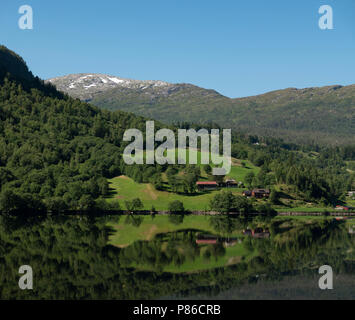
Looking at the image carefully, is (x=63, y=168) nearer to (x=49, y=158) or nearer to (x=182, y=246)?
(x=49, y=158)

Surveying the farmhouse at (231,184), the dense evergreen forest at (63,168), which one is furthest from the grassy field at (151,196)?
the farmhouse at (231,184)

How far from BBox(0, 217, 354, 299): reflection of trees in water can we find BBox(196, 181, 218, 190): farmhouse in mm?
68789

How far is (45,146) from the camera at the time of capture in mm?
163375

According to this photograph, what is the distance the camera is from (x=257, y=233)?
3356 inches

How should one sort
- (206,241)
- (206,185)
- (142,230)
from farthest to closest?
(206,185), (142,230), (206,241)

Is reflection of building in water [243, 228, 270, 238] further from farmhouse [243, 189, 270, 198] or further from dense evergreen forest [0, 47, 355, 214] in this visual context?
farmhouse [243, 189, 270, 198]

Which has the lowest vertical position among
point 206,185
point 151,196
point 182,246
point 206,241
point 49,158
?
point 151,196

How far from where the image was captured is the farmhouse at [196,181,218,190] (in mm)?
154000

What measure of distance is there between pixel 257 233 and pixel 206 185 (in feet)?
231

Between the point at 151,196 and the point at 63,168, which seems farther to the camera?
the point at 63,168

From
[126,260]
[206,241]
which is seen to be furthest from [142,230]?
[126,260]

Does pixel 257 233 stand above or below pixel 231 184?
below

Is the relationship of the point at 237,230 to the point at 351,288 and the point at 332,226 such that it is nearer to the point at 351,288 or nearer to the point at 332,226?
the point at 332,226
